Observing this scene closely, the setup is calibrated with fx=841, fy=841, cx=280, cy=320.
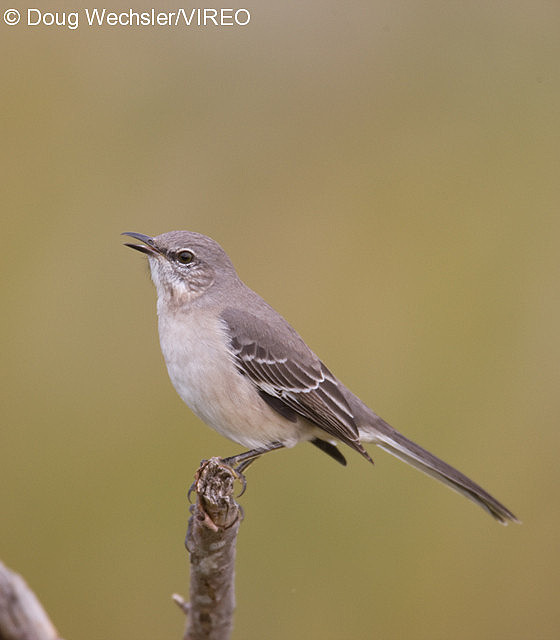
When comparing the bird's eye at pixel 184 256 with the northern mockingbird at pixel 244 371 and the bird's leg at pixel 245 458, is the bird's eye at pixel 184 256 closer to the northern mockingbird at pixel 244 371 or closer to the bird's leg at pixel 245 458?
the northern mockingbird at pixel 244 371

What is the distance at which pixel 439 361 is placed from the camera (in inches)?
230

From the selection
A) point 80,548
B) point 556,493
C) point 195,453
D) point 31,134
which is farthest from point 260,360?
point 31,134

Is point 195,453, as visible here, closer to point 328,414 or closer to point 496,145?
point 328,414

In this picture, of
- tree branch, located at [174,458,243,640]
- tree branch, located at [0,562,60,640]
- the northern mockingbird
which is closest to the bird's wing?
the northern mockingbird

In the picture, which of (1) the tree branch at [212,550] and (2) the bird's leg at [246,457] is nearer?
(1) the tree branch at [212,550]

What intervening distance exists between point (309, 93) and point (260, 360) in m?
3.03

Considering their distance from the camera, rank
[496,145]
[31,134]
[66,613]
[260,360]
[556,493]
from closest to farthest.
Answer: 1. [260,360]
2. [66,613]
3. [556,493]
4. [31,134]
5. [496,145]

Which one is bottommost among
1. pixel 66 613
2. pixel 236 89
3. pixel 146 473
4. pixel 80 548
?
pixel 66 613

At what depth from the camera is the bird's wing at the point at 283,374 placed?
443cm

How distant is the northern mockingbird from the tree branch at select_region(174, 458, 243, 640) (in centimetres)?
54

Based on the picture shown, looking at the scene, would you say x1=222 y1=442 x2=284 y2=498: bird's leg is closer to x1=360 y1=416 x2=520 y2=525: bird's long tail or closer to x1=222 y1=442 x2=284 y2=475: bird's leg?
x1=222 y1=442 x2=284 y2=475: bird's leg

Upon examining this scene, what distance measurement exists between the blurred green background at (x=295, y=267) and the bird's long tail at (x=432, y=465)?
0.69m

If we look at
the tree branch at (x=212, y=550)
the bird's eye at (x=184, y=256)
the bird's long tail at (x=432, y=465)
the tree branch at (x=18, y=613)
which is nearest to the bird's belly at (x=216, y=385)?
the bird's eye at (x=184, y=256)

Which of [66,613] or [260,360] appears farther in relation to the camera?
[66,613]
